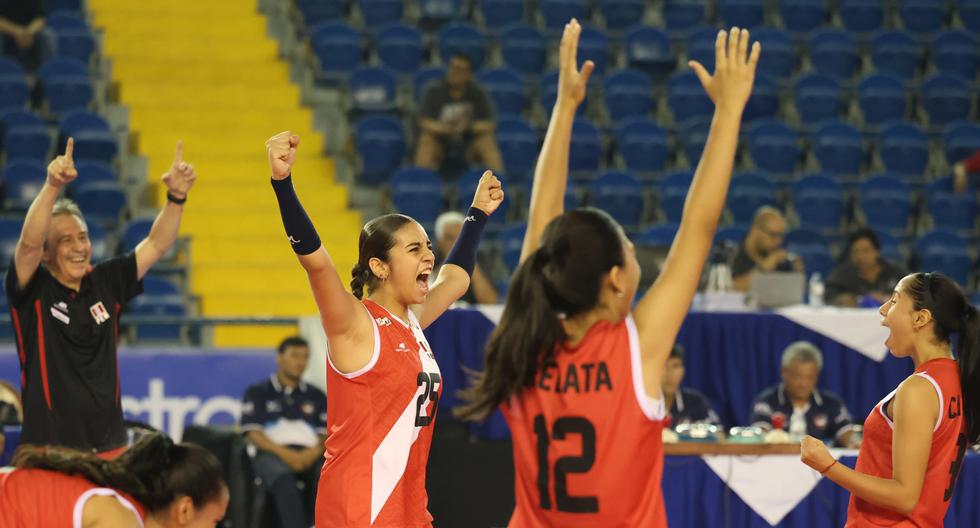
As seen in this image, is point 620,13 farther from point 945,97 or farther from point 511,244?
point 511,244

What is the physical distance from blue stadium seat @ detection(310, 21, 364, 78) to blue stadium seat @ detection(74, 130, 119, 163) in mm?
2343

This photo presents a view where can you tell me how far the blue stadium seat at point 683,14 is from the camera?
14617mm

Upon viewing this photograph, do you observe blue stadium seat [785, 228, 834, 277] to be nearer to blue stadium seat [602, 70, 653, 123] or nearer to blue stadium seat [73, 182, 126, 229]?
blue stadium seat [602, 70, 653, 123]

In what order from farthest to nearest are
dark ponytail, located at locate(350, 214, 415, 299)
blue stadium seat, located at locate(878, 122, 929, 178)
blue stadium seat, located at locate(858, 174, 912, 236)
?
blue stadium seat, located at locate(878, 122, 929, 178) < blue stadium seat, located at locate(858, 174, 912, 236) < dark ponytail, located at locate(350, 214, 415, 299)

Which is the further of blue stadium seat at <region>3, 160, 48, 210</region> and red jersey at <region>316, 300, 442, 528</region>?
blue stadium seat at <region>3, 160, 48, 210</region>

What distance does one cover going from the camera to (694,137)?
41.8ft

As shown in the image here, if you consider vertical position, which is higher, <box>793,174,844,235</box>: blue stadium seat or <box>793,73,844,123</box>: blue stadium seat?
<box>793,73,844,123</box>: blue stadium seat

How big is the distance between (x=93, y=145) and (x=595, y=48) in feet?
16.2

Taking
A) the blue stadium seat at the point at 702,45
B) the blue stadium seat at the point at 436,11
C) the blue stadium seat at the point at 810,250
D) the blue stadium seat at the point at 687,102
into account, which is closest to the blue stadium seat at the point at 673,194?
the blue stadium seat at the point at 810,250

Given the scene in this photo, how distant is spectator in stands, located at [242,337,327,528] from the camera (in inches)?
322

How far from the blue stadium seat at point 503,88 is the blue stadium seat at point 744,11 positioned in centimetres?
270

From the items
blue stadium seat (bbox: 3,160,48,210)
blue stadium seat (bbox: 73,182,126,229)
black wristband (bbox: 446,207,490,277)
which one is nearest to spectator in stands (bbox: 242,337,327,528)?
blue stadium seat (bbox: 73,182,126,229)

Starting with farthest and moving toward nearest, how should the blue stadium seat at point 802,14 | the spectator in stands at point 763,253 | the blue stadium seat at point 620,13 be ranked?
the blue stadium seat at point 802,14 → the blue stadium seat at point 620,13 → the spectator in stands at point 763,253

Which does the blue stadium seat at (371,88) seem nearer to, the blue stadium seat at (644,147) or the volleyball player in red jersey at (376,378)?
the blue stadium seat at (644,147)
